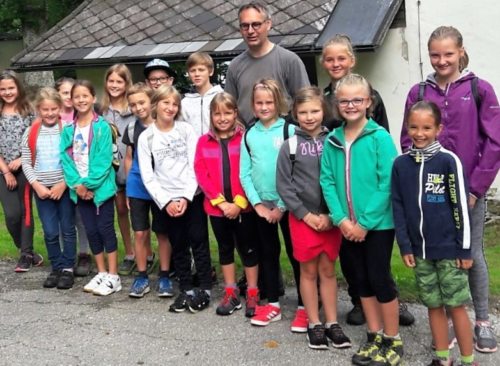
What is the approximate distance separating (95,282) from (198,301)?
1078 mm

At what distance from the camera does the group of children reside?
139 inches

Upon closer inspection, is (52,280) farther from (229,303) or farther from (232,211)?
(232,211)

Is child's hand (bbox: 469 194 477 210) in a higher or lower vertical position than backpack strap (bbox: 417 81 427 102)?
lower

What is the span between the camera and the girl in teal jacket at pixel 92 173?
513 cm

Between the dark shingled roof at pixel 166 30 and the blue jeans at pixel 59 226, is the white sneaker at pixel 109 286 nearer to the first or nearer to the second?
the blue jeans at pixel 59 226

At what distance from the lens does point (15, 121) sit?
18.8ft

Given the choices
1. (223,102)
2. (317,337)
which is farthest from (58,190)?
(317,337)

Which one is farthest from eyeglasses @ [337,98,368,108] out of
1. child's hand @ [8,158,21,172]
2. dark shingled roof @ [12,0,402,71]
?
dark shingled roof @ [12,0,402,71]

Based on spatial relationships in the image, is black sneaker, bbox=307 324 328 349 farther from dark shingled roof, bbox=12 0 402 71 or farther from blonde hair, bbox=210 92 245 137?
dark shingled roof, bbox=12 0 402 71

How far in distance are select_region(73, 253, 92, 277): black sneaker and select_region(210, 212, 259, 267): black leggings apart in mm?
1672

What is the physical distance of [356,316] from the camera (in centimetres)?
432

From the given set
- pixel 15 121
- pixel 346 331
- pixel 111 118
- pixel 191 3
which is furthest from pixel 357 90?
pixel 191 3

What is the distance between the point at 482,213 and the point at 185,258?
230 centimetres

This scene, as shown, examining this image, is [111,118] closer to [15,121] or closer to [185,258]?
[15,121]
